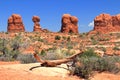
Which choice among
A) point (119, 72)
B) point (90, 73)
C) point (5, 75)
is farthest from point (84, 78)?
point (5, 75)

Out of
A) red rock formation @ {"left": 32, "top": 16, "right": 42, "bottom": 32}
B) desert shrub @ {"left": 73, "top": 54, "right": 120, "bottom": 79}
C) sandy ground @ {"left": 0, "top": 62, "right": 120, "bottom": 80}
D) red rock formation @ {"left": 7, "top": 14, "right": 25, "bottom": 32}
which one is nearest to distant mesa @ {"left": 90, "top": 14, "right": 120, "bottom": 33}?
red rock formation @ {"left": 32, "top": 16, "right": 42, "bottom": 32}

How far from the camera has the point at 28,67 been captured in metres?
12.8

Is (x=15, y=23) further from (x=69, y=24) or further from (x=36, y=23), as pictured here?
(x=69, y=24)

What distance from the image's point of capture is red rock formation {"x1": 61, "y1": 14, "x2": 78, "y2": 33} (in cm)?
9900

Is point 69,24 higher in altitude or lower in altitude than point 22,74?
higher

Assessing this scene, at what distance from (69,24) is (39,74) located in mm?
88019

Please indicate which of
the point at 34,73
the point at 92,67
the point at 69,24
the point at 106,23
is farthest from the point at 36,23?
the point at 34,73

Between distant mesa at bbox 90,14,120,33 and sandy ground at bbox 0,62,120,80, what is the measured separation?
276 feet

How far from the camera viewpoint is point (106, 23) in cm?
9881

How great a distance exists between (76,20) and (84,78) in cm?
8914

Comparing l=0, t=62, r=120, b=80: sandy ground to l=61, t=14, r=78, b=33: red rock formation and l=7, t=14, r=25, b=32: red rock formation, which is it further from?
l=7, t=14, r=25, b=32: red rock formation

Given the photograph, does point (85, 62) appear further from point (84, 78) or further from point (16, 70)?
point (16, 70)

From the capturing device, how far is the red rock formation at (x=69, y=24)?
99000 mm

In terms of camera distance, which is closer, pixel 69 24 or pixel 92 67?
pixel 92 67
